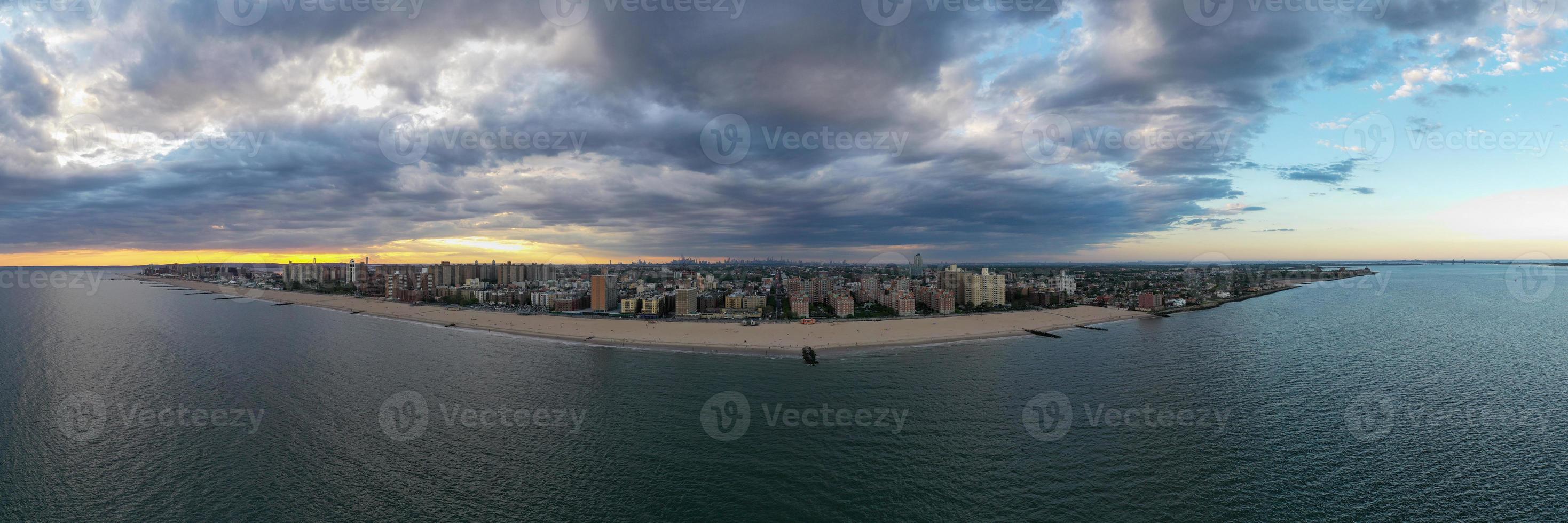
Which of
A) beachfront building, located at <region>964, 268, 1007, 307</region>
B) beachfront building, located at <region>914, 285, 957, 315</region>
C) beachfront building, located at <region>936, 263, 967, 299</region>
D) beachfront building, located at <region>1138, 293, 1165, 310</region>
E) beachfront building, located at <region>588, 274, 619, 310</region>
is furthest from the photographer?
beachfront building, located at <region>936, 263, 967, 299</region>

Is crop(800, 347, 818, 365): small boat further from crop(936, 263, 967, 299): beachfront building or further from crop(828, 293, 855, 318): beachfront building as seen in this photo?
crop(936, 263, 967, 299): beachfront building

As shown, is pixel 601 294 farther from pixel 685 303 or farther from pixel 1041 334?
pixel 1041 334

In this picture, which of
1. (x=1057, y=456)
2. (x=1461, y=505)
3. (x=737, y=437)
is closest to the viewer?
(x=1461, y=505)

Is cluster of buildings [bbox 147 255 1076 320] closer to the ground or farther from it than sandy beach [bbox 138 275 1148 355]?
farther from it

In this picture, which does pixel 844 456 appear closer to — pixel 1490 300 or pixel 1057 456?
pixel 1057 456

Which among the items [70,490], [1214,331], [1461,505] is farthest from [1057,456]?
[1214,331]

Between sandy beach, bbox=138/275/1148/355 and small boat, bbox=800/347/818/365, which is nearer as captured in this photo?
small boat, bbox=800/347/818/365

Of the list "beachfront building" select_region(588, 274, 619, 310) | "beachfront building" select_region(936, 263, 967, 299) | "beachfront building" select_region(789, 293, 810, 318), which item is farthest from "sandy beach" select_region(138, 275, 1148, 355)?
"beachfront building" select_region(936, 263, 967, 299)

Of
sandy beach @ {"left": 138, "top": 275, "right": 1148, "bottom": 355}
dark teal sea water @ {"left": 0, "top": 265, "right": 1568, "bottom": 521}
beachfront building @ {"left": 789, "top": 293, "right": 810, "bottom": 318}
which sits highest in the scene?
beachfront building @ {"left": 789, "top": 293, "right": 810, "bottom": 318}
